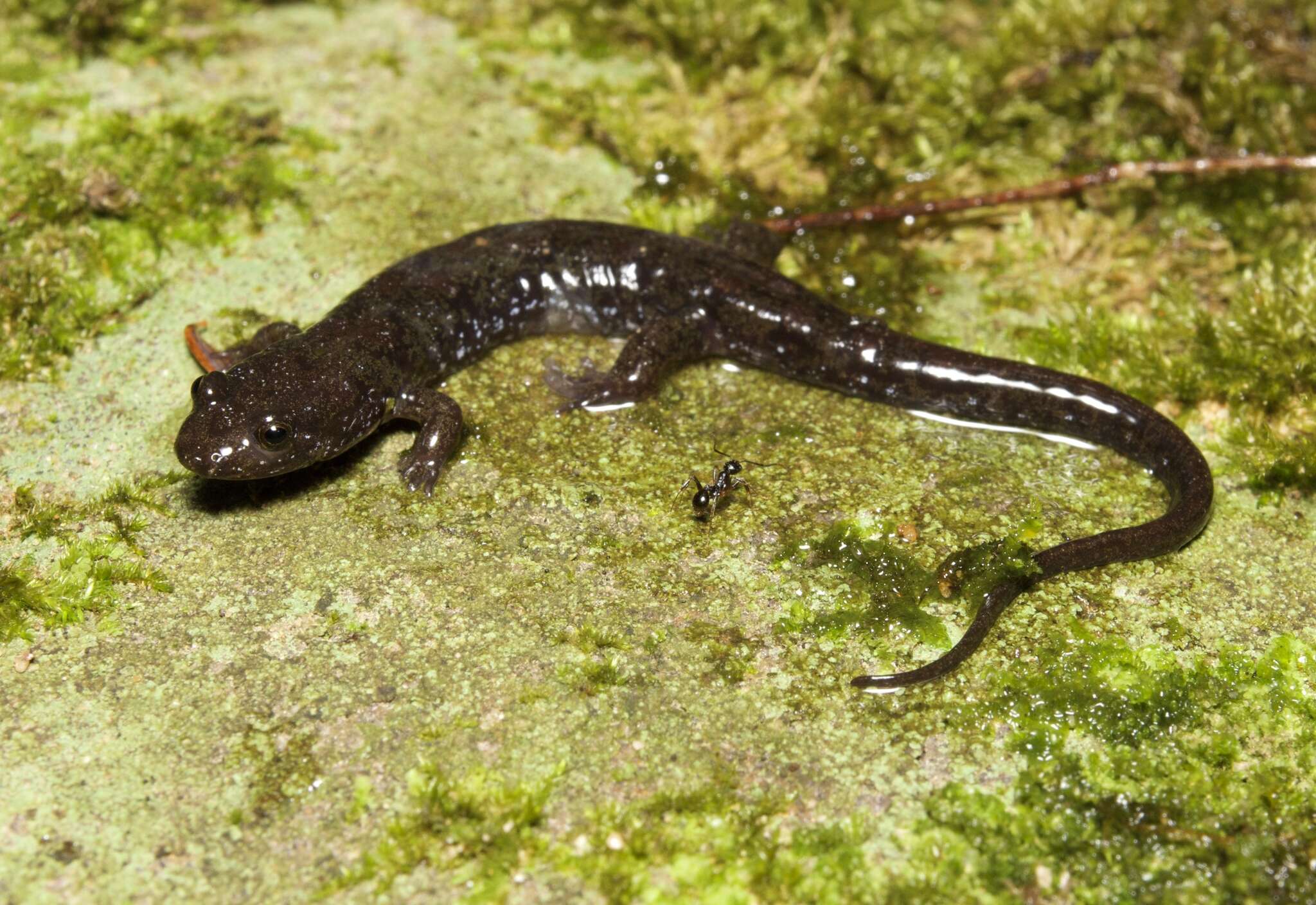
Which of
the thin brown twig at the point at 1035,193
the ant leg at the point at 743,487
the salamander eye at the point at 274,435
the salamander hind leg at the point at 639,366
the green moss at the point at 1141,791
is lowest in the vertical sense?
the green moss at the point at 1141,791

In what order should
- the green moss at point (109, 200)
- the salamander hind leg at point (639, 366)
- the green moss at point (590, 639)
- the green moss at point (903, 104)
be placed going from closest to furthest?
the green moss at point (590, 639)
the salamander hind leg at point (639, 366)
the green moss at point (109, 200)
the green moss at point (903, 104)

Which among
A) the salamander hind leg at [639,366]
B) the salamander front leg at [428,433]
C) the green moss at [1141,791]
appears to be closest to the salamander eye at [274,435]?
the salamander front leg at [428,433]

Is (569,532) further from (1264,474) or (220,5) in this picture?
(220,5)

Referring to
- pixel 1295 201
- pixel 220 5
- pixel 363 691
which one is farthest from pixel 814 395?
pixel 220 5

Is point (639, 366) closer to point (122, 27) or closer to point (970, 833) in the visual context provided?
point (970, 833)

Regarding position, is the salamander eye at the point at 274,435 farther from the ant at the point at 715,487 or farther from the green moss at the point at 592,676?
the ant at the point at 715,487

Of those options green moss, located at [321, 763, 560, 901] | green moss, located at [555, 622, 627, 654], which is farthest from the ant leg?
green moss, located at [321, 763, 560, 901]
